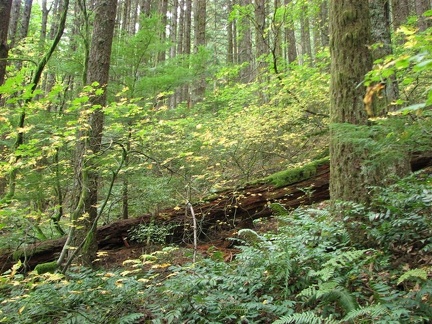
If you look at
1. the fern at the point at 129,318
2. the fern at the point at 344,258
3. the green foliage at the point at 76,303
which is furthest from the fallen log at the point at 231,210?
the fern at the point at 344,258

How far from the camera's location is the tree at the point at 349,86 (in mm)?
3982

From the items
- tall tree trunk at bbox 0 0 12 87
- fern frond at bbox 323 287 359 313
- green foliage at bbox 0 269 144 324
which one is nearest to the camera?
fern frond at bbox 323 287 359 313

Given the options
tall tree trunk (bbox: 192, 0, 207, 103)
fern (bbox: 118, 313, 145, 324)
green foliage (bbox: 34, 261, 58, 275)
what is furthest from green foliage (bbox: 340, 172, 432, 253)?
tall tree trunk (bbox: 192, 0, 207, 103)

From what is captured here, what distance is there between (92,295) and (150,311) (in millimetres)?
761

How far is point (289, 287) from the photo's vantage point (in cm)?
352

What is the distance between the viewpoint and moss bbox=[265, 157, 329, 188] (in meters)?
6.82

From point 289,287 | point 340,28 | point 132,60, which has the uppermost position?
point 132,60

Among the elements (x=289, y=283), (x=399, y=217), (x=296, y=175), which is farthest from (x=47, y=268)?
(x=296, y=175)

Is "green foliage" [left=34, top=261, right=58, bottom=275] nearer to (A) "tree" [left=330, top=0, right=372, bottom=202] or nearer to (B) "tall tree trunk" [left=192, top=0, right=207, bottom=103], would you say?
(A) "tree" [left=330, top=0, right=372, bottom=202]

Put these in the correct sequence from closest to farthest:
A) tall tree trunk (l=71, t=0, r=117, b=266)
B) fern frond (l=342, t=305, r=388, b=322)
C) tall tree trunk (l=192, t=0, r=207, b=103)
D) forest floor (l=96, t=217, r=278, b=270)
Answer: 1. fern frond (l=342, t=305, r=388, b=322)
2. tall tree trunk (l=71, t=0, r=117, b=266)
3. forest floor (l=96, t=217, r=278, b=270)
4. tall tree trunk (l=192, t=0, r=207, b=103)

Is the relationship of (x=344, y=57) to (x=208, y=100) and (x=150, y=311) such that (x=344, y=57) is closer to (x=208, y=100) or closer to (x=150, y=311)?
(x=150, y=311)

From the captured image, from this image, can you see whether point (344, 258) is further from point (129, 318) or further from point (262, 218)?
point (262, 218)

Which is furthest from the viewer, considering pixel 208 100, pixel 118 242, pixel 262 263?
pixel 208 100

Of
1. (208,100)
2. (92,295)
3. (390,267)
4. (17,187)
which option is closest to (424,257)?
(390,267)
